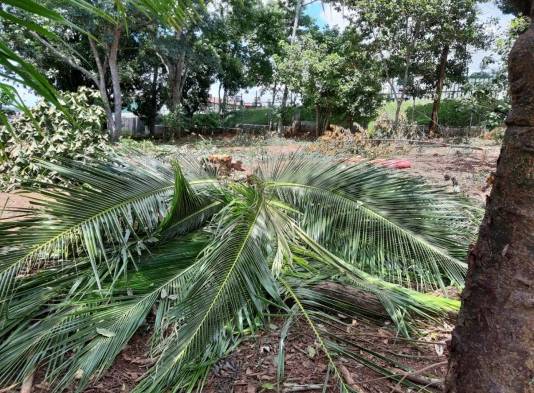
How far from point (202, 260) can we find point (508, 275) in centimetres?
172

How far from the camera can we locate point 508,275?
2.63 feet

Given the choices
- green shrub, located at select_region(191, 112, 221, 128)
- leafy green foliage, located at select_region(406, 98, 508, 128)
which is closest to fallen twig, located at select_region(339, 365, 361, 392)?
leafy green foliage, located at select_region(406, 98, 508, 128)

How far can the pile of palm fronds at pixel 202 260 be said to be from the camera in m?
1.84

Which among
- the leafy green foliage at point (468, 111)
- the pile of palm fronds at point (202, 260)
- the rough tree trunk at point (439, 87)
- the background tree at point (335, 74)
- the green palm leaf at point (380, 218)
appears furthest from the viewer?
the background tree at point (335, 74)

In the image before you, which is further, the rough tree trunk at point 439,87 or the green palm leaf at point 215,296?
the rough tree trunk at point 439,87

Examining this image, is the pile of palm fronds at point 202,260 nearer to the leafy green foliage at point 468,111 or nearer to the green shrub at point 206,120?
the leafy green foliage at point 468,111

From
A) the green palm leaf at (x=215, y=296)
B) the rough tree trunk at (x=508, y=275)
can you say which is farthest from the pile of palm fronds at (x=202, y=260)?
the rough tree trunk at (x=508, y=275)

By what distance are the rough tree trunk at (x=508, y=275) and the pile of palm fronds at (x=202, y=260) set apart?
80cm

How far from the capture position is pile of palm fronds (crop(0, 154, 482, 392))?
72.3 inches

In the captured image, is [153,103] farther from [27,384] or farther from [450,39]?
[27,384]

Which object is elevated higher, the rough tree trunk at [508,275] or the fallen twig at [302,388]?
the rough tree trunk at [508,275]

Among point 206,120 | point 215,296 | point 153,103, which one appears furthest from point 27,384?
point 153,103

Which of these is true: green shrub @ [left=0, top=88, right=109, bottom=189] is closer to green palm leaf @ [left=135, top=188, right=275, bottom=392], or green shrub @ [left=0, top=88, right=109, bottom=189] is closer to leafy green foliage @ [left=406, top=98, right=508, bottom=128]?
green palm leaf @ [left=135, top=188, right=275, bottom=392]

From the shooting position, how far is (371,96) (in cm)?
1789
